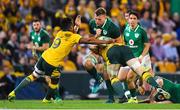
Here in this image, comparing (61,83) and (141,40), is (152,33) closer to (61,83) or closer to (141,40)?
(61,83)

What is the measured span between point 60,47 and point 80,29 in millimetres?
9285

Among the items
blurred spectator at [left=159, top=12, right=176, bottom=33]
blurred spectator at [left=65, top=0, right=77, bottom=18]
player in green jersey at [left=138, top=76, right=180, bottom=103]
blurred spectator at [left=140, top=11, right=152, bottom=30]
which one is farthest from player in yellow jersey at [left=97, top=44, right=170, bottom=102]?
blurred spectator at [left=159, top=12, right=176, bottom=33]

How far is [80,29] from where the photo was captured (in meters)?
28.8

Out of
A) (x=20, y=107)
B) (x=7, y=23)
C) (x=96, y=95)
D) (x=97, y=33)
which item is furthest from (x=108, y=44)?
(x=7, y=23)

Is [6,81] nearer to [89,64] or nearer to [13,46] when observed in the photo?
[13,46]

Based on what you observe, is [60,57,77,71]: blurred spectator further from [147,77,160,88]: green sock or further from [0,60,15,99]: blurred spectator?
[147,77,160,88]: green sock

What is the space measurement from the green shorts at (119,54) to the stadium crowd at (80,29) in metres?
6.42

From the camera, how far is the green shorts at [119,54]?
1950cm

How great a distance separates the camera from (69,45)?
19.5m

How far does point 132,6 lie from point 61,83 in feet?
21.1

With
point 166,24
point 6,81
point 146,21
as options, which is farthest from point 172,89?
point 166,24

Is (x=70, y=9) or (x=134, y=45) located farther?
(x=70, y=9)

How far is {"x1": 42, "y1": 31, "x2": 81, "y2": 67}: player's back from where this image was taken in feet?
63.8

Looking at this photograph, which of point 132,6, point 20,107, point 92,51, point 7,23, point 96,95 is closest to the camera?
point 20,107
